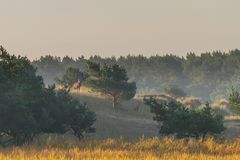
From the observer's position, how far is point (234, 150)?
24.8 metres

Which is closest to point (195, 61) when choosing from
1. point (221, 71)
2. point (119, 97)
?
point (221, 71)

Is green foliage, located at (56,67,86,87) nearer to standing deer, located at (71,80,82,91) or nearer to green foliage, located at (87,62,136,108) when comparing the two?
standing deer, located at (71,80,82,91)

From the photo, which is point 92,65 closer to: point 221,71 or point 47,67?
point 221,71

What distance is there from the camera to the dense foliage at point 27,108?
26.7 metres

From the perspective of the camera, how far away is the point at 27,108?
27.1 meters

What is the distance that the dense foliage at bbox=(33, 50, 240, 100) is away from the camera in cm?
14550

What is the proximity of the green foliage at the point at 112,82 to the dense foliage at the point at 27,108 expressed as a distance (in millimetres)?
23907

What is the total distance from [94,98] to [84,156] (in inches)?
1528

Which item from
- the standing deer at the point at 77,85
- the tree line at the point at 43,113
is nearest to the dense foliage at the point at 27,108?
the tree line at the point at 43,113

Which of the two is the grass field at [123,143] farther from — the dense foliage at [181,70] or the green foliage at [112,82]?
the dense foliage at [181,70]

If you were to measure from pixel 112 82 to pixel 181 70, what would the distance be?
106 meters

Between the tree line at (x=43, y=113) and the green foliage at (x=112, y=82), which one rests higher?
the green foliage at (x=112, y=82)

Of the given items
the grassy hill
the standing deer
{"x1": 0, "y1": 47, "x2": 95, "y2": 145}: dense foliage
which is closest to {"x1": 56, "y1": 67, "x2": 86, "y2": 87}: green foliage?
the standing deer

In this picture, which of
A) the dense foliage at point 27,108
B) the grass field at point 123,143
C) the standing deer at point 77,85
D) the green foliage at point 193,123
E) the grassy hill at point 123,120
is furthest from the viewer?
the standing deer at point 77,85
